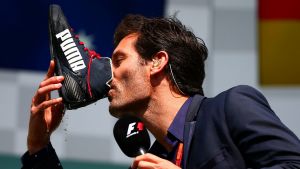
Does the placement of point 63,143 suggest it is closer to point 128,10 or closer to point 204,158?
point 128,10

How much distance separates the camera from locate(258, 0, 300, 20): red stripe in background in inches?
174

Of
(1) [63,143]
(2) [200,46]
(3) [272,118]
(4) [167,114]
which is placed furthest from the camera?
(1) [63,143]

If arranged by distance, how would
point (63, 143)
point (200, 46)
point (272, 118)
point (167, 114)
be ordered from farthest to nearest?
point (63, 143) → point (200, 46) → point (167, 114) → point (272, 118)

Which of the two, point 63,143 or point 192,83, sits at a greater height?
point 192,83

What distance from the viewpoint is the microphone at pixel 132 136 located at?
2.55m

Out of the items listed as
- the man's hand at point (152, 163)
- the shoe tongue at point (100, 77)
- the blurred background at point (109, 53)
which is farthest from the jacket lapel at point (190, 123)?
the blurred background at point (109, 53)

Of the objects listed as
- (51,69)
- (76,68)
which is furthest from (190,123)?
(51,69)

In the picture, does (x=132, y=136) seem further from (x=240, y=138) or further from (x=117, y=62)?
(x=240, y=138)

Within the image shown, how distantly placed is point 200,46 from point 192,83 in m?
0.14

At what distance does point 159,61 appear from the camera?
270cm

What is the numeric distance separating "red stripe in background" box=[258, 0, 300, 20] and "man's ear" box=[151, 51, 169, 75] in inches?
70.4

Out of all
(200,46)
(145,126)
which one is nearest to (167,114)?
(145,126)

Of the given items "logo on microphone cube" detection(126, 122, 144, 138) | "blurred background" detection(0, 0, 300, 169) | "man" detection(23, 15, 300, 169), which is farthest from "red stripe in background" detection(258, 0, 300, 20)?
"logo on microphone cube" detection(126, 122, 144, 138)

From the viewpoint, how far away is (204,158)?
2.29 meters
